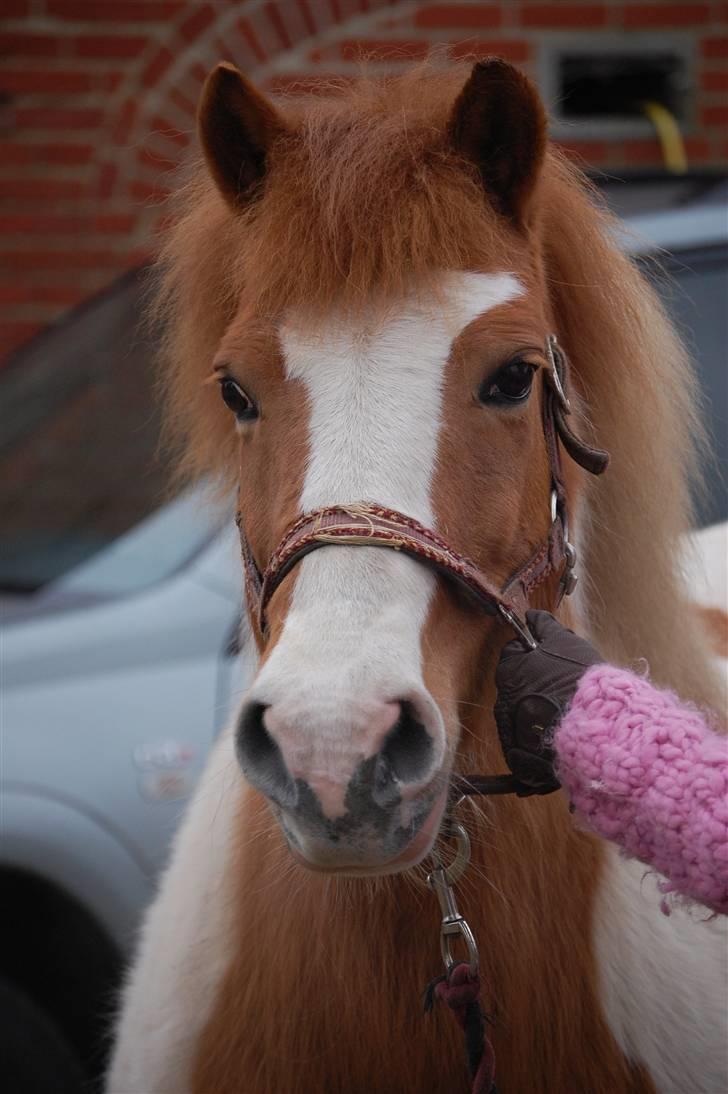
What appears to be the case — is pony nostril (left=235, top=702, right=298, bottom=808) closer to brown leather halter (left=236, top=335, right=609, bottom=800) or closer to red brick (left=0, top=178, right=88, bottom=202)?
brown leather halter (left=236, top=335, right=609, bottom=800)

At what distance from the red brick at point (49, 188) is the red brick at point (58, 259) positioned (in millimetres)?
229

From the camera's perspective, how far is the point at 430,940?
176cm

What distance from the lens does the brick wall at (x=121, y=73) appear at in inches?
217

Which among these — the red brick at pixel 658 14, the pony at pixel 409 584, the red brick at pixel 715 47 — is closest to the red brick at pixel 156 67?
the red brick at pixel 658 14

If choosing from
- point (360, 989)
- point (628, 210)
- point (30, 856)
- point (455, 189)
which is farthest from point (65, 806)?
point (628, 210)

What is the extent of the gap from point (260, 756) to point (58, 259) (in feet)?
15.1

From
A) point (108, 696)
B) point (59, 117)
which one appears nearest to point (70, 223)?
point (59, 117)

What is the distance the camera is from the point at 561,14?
18.3 ft

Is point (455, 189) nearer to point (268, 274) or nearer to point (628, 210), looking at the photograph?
point (268, 274)

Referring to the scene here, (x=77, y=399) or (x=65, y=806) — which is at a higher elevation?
(x=77, y=399)

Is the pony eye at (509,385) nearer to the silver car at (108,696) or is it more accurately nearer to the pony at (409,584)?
the pony at (409,584)

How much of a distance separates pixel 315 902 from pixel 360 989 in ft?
0.44

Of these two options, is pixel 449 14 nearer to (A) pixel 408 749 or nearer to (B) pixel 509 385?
(B) pixel 509 385

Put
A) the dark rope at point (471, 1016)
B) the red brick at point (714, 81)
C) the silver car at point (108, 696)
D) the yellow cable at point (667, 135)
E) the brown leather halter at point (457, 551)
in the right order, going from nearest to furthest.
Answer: the brown leather halter at point (457, 551), the dark rope at point (471, 1016), the silver car at point (108, 696), the yellow cable at point (667, 135), the red brick at point (714, 81)
